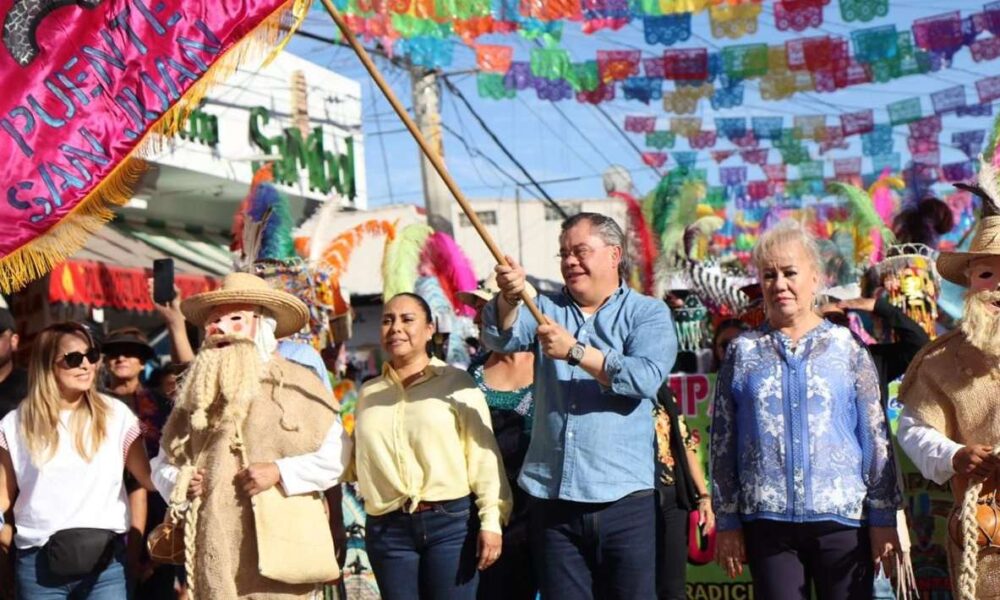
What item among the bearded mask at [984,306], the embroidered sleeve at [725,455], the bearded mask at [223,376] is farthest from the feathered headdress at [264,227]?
the bearded mask at [984,306]

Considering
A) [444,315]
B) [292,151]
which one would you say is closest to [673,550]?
[444,315]

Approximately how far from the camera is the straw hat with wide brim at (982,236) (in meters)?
4.52

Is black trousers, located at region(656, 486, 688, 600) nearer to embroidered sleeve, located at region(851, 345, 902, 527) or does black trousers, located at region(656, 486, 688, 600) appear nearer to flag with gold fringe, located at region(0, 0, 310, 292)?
embroidered sleeve, located at region(851, 345, 902, 527)

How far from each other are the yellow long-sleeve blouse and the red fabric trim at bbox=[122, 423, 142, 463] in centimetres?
100

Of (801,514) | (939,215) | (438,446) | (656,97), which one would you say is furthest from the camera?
(656,97)

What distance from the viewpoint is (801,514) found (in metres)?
4.49

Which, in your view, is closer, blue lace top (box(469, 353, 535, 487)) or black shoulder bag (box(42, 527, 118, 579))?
black shoulder bag (box(42, 527, 118, 579))

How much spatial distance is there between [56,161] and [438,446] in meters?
1.76

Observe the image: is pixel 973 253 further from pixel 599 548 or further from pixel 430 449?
pixel 430 449

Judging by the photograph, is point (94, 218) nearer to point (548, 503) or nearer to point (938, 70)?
point (548, 503)

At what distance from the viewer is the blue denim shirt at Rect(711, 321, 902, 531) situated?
4.50 m

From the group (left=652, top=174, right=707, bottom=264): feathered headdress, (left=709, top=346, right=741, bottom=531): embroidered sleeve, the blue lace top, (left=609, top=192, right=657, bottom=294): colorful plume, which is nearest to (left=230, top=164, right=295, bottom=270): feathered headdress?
the blue lace top

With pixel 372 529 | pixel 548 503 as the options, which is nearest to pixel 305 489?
pixel 372 529

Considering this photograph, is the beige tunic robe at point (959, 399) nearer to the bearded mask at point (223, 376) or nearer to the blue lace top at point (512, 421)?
the blue lace top at point (512, 421)
